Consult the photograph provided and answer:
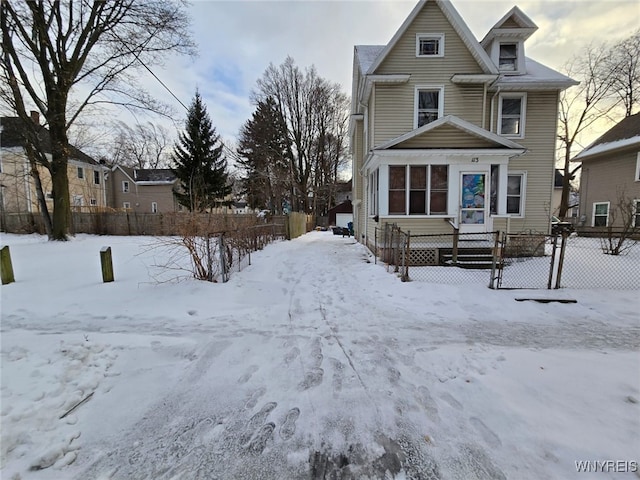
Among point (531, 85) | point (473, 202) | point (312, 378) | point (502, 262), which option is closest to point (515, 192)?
point (473, 202)

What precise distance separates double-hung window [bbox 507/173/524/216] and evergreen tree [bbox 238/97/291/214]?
22.2 m

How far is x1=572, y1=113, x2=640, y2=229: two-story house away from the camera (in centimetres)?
1507

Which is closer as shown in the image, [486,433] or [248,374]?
[486,433]

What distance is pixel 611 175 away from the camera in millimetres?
16531

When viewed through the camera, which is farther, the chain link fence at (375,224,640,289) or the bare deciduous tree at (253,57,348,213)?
the bare deciduous tree at (253,57,348,213)

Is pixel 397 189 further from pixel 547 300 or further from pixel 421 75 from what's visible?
pixel 547 300

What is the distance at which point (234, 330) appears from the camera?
4277 mm

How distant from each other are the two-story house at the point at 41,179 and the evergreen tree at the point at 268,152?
1495cm

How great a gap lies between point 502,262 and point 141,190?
1562 inches

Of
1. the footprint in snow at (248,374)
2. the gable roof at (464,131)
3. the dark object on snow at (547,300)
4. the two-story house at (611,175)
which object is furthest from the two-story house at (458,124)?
the footprint in snow at (248,374)

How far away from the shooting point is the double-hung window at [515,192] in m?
11.5

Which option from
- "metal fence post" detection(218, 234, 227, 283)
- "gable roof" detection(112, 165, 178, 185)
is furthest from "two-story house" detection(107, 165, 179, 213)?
"metal fence post" detection(218, 234, 227, 283)

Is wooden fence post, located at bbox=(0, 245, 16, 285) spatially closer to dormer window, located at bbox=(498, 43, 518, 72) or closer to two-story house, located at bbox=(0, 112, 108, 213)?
two-story house, located at bbox=(0, 112, 108, 213)

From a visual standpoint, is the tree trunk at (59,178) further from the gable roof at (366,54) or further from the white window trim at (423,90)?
the white window trim at (423,90)
